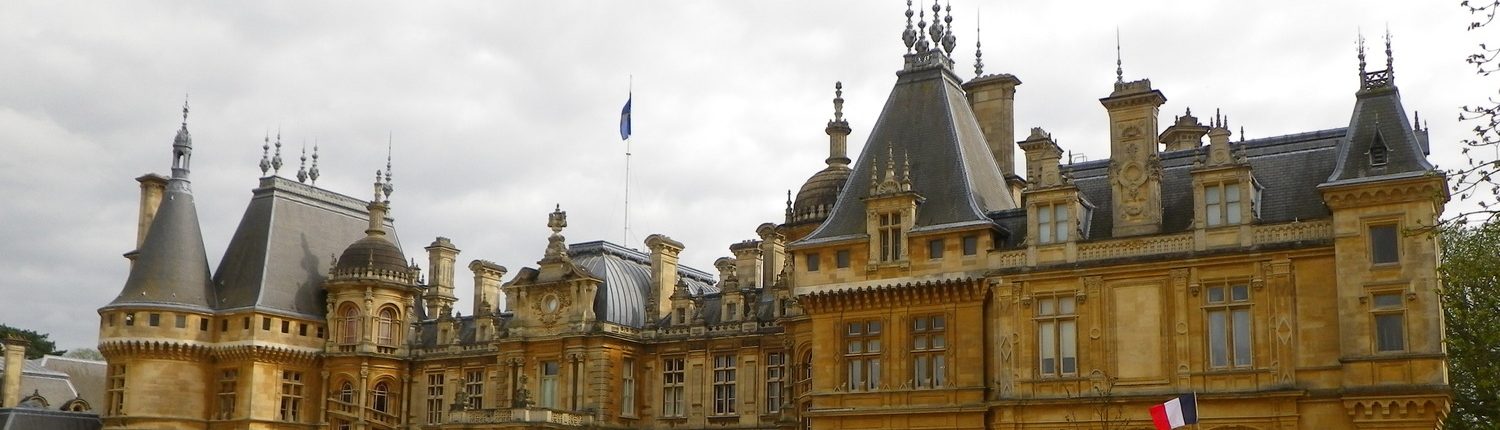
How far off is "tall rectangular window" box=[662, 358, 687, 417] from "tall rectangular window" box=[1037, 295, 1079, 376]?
53.8 ft

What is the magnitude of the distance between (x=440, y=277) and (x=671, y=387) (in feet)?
42.7

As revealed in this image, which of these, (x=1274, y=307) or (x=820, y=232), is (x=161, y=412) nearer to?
(x=820, y=232)

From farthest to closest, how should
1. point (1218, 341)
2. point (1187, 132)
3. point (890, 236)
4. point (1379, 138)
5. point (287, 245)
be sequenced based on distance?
point (287, 245) → point (1187, 132) → point (890, 236) → point (1218, 341) → point (1379, 138)

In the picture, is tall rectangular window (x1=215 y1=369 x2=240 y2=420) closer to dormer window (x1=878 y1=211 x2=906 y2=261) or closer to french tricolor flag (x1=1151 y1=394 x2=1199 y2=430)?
dormer window (x1=878 y1=211 x2=906 y2=261)

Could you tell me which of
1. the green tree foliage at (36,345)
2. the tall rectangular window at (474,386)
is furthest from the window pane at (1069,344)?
the green tree foliage at (36,345)

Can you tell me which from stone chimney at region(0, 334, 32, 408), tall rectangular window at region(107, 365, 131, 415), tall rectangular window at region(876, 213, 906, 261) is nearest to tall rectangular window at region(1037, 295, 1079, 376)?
tall rectangular window at region(876, 213, 906, 261)

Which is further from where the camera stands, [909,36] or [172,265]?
[172,265]

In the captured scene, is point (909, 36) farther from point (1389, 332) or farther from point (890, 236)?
point (1389, 332)

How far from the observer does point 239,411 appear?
52969 mm

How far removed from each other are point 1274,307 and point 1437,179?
421cm

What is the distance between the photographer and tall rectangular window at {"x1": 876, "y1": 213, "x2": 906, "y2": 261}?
119ft

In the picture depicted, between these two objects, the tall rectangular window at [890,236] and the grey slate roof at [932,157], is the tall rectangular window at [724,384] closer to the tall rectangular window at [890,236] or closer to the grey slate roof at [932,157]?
Result: the grey slate roof at [932,157]

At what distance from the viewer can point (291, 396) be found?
176 ft

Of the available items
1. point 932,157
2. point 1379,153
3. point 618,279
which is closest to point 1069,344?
point 932,157
